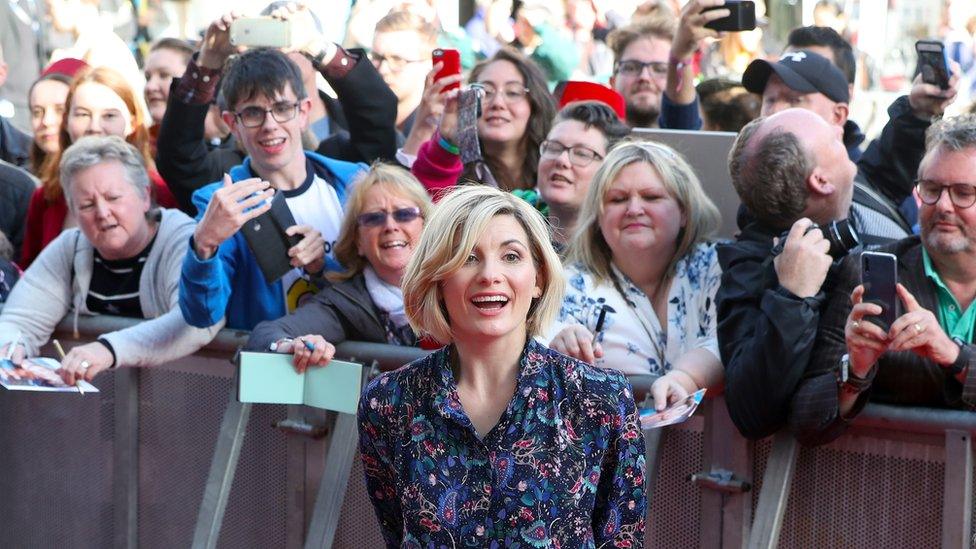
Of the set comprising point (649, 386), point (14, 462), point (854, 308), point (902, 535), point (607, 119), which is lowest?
point (14, 462)

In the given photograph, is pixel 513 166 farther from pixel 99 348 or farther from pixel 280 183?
pixel 99 348

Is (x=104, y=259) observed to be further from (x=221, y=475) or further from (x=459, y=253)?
(x=459, y=253)

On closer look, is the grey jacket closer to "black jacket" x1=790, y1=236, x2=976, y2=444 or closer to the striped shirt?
the striped shirt

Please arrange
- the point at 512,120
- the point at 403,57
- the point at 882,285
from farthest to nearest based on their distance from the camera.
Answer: the point at 403,57
the point at 512,120
the point at 882,285

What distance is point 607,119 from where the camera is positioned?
5.59 meters

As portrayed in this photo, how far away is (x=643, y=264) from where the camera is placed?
477cm

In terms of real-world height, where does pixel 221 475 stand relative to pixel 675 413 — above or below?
below

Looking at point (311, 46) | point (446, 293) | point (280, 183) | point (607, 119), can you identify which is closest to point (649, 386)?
point (446, 293)

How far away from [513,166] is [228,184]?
4.79 feet

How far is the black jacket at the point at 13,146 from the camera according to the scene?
8648 mm

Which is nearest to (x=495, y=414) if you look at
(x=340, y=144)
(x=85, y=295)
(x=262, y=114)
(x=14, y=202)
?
(x=262, y=114)

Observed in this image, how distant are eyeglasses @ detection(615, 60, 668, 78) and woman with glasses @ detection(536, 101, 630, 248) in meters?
1.53

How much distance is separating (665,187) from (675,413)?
1.05 meters

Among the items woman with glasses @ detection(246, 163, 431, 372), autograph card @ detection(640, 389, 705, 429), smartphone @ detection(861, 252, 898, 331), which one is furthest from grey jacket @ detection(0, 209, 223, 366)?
smartphone @ detection(861, 252, 898, 331)
